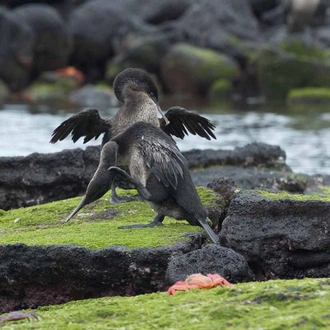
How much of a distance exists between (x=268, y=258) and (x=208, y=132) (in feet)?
7.98

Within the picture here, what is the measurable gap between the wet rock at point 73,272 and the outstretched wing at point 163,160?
2.82 feet

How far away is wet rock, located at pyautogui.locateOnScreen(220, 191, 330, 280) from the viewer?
6.69m

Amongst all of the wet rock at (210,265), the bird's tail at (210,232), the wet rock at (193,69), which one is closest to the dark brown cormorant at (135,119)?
the bird's tail at (210,232)

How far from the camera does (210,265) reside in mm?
5957

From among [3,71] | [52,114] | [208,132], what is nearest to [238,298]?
[208,132]

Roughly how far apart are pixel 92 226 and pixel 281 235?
147 cm

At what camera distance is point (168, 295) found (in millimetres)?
5504

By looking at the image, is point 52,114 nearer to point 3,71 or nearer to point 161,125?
point 3,71

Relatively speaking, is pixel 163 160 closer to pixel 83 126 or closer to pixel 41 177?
pixel 83 126

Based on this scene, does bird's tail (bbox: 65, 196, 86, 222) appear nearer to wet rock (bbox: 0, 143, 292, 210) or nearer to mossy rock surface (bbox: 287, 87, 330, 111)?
wet rock (bbox: 0, 143, 292, 210)

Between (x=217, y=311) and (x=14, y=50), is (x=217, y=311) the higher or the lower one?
the lower one

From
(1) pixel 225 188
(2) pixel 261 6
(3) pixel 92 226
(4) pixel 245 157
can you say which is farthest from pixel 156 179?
(2) pixel 261 6

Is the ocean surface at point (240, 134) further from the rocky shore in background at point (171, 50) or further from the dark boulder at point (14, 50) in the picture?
the dark boulder at point (14, 50)

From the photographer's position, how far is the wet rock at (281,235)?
22.0ft
